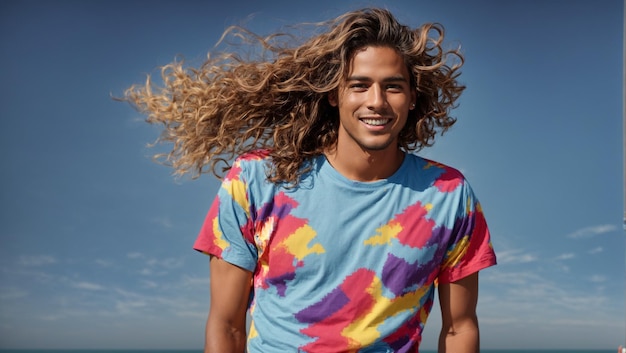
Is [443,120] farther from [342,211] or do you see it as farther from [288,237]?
[288,237]

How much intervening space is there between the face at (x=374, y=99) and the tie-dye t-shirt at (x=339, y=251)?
0.19 m

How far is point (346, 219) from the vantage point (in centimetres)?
323

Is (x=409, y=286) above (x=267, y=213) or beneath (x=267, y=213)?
beneath

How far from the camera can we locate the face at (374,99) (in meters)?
3.17

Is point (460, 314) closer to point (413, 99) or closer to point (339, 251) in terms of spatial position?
point (339, 251)

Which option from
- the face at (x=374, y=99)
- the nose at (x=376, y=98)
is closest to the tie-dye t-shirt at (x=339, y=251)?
the face at (x=374, y=99)

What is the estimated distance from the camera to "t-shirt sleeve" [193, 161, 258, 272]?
3191 mm

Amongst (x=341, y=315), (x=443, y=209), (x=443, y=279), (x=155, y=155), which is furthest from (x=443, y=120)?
(x=155, y=155)

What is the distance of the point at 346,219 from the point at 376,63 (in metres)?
0.61

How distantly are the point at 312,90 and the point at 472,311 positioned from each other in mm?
1086

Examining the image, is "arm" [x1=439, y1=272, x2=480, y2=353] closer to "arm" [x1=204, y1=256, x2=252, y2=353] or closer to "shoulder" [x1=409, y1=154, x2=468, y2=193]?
"shoulder" [x1=409, y1=154, x2=468, y2=193]

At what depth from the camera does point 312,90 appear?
342 centimetres

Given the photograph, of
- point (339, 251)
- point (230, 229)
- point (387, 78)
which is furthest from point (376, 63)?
point (230, 229)

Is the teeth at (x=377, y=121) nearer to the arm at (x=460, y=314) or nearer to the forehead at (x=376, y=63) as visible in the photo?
the forehead at (x=376, y=63)
